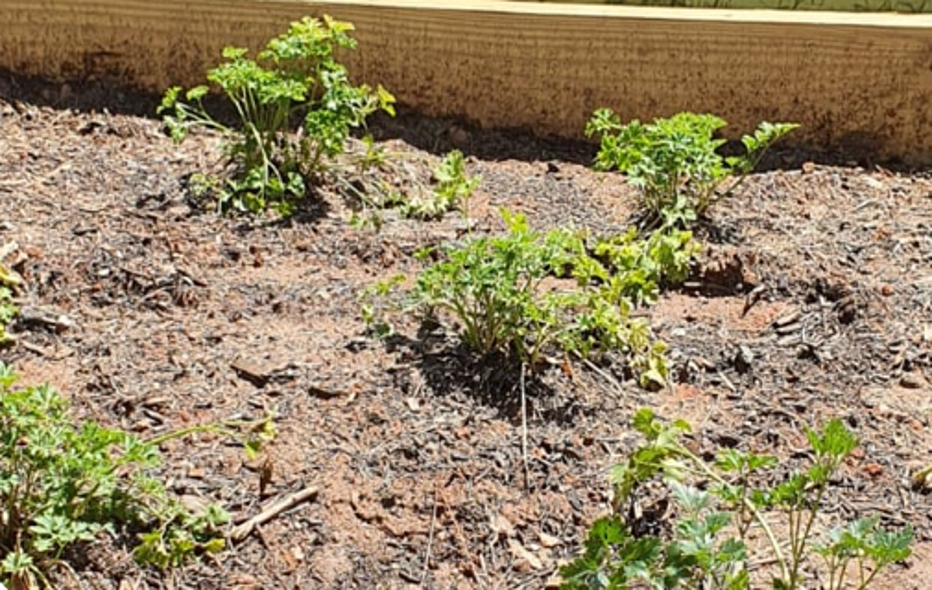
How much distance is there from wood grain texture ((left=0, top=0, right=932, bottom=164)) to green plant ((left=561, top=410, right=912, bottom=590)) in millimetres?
1603

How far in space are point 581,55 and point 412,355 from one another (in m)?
1.34

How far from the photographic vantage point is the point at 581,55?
4.27 meters

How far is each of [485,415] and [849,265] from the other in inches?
46.3

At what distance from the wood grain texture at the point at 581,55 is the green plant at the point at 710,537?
1.60 metres

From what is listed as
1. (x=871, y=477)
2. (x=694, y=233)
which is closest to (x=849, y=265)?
(x=694, y=233)

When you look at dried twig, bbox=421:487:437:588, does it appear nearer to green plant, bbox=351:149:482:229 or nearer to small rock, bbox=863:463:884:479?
small rock, bbox=863:463:884:479

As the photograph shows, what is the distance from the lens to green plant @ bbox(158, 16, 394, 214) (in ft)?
12.4

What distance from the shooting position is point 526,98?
172 inches

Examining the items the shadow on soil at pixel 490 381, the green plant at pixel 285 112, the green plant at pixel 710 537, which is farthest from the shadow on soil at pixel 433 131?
the green plant at pixel 710 537

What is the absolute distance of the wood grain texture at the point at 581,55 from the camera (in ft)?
13.8

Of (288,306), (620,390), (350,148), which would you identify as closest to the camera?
(620,390)

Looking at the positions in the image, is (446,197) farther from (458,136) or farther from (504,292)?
(504,292)

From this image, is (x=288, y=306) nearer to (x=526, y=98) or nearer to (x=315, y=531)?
(x=315, y=531)

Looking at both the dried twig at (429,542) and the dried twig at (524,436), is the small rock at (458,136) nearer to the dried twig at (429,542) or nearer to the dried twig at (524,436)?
the dried twig at (524,436)
